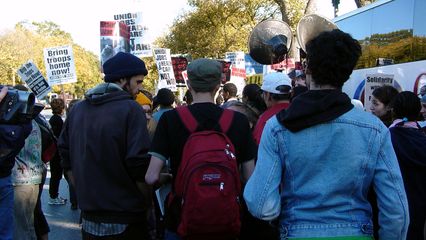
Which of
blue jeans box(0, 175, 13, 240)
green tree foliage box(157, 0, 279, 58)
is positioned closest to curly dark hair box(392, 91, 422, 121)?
blue jeans box(0, 175, 13, 240)

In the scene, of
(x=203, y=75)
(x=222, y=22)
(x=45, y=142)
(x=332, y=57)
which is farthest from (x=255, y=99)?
(x=222, y=22)

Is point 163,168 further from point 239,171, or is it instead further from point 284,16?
point 284,16

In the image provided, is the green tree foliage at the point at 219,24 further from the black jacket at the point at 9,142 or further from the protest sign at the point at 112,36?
the black jacket at the point at 9,142

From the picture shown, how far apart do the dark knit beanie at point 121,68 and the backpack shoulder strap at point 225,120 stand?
2.84 feet

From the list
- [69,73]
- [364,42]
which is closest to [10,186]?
[364,42]

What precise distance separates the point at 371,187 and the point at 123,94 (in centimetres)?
168

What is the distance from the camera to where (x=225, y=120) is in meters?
2.77

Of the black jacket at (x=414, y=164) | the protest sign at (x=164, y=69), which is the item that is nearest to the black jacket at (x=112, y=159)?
the black jacket at (x=414, y=164)

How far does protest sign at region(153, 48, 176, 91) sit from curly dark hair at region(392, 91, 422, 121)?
11.1 m

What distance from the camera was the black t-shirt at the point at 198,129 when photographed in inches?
107

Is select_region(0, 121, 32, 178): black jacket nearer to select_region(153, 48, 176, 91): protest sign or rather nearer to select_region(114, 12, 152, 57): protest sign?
select_region(114, 12, 152, 57): protest sign

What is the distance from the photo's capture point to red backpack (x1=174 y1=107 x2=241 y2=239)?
2.48 m

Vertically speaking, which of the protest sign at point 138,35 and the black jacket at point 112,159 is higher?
the protest sign at point 138,35

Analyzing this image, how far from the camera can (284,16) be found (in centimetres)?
1867
